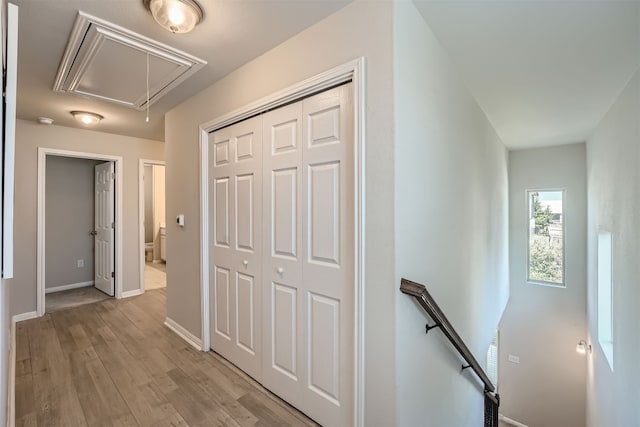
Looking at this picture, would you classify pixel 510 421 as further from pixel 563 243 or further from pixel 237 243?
pixel 237 243

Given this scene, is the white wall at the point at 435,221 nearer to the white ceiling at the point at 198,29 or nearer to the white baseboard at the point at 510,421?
the white ceiling at the point at 198,29

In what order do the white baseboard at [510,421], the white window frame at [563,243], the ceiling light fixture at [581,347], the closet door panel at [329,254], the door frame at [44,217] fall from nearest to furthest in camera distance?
1. the closet door panel at [329,254]
2. the door frame at [44,217]
3. the ceiling light fixture at [581,347]
4. the white window frame at [563,243]
5. the white baseboard at [510,421]

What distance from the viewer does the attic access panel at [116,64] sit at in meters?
1.87

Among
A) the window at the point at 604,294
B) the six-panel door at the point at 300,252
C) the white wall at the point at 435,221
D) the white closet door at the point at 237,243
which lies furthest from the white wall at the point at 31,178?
the window at the point at 604,294

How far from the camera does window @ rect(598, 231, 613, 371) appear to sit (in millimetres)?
3437

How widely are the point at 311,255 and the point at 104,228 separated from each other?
4338mm

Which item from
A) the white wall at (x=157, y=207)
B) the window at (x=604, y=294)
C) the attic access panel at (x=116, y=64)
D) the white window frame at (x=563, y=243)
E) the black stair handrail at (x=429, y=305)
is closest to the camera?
the black stair handrail at (x=429, y=305)

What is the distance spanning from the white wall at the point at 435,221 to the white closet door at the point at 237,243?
112 centimetres

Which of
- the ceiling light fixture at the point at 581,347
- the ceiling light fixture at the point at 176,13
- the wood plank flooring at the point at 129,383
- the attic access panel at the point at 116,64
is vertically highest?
the attic access panel at the point at 116,64

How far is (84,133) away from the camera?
13.4ft

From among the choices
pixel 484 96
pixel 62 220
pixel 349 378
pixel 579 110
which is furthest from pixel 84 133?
pixel 579 110

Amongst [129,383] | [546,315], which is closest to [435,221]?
[129,383]

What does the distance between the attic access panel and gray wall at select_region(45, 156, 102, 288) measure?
2826 mm

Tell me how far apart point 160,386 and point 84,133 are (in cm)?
365
